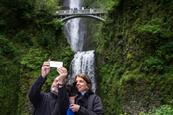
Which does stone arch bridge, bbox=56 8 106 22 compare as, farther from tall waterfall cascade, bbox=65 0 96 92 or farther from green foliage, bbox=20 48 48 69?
green foliage, bbox=20 48 48 69

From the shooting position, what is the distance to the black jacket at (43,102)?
4895mm

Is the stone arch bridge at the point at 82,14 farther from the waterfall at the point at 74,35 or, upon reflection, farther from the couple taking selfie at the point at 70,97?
the couple taking selfie at the point at 70,97

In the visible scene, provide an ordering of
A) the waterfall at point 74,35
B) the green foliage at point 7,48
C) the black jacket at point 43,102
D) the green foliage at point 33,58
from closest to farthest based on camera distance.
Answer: the black jacket at point 43,102, the green foliage at point 7,48, the green foliage at point 33,58, the waterfall at point 74,35

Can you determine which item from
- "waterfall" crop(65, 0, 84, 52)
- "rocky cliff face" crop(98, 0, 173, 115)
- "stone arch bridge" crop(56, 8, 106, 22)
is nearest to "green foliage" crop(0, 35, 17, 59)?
"rocky cliff face" crop(98, 0, 173, 115)

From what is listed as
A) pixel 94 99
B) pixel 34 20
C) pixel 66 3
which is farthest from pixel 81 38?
pixel 94 99

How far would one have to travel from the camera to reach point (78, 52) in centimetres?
2470

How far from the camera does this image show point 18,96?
20328 mm

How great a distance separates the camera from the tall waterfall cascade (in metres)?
22.9

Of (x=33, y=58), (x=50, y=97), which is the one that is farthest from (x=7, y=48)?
(x=50, y=97)

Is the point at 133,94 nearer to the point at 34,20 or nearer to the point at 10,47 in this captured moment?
the point at 10,47

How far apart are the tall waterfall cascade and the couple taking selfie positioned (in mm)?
16528

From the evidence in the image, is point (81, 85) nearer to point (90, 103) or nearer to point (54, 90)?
point (90, 103)

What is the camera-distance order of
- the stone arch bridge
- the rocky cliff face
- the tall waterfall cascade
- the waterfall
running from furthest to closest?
1. the waterfall
2. the stone arch bridge
3. the tall waterfall cascade
4. the rocky cliff face

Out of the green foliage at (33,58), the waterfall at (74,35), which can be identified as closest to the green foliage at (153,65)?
the green foliage at (33,58)
